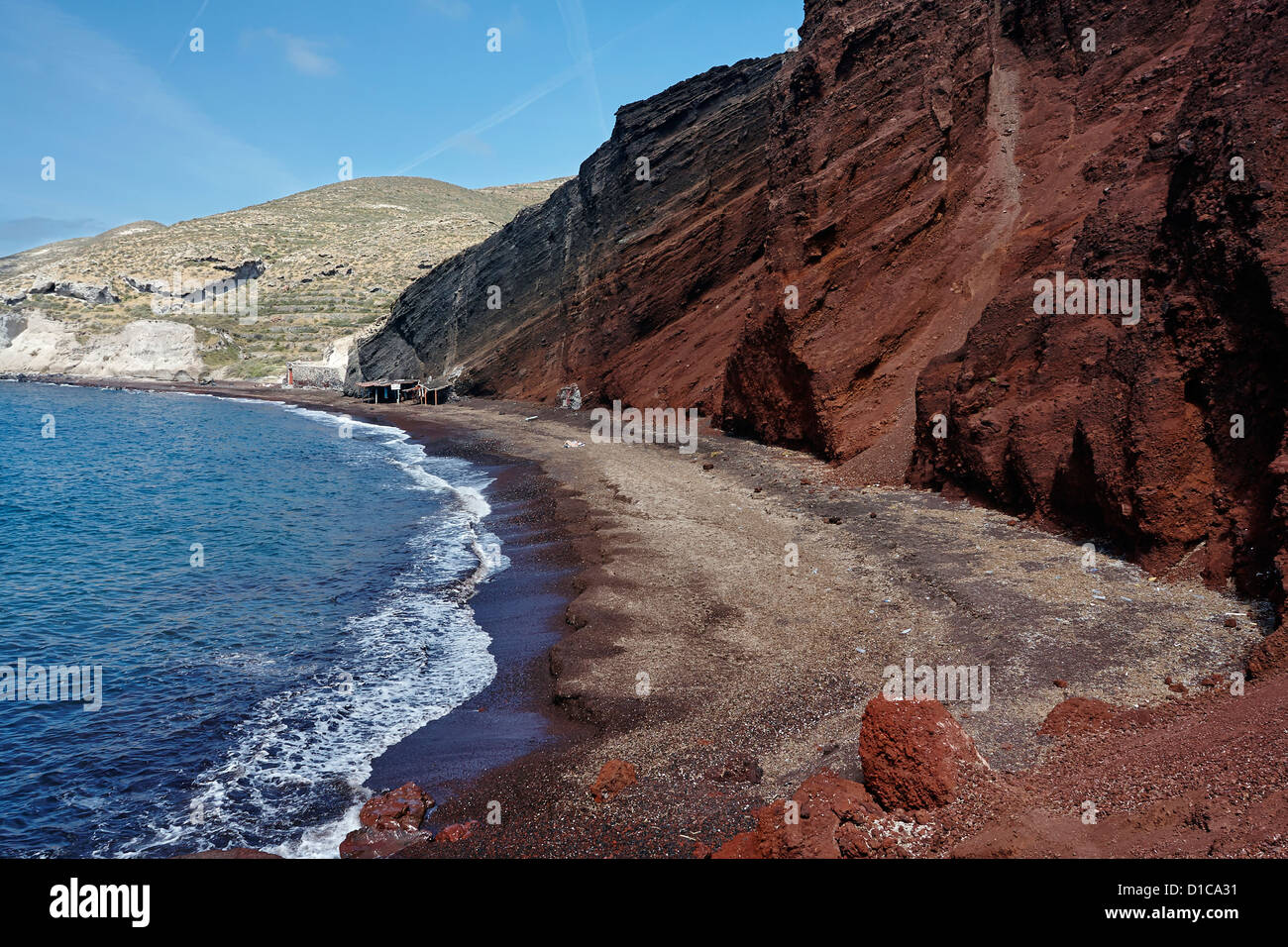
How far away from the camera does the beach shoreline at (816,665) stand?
19.1ft

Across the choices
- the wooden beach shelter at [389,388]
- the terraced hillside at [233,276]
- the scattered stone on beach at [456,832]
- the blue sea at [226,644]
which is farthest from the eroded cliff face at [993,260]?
the terraced hillside at [233,276]

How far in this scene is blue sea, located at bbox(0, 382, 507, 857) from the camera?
748 centimetres

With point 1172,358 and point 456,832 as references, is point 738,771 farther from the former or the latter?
point 1172,358

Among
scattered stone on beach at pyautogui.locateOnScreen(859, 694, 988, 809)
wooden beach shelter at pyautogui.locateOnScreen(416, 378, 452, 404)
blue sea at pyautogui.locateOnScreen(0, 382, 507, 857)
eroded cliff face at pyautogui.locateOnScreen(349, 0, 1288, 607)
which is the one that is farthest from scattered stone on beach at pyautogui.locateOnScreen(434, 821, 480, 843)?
wooden beach shelter at pyautogui.locateOnScreen(416, 378, 452, 404)

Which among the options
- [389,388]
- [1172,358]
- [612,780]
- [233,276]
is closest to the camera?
[612,780]

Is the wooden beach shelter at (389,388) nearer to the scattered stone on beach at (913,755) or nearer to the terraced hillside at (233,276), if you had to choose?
the terraced hillside at (233,276)

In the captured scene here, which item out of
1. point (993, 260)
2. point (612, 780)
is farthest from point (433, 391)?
point (612, 780)

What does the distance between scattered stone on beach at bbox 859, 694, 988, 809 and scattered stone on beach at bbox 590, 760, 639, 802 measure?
7.10ft

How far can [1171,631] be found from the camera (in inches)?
316

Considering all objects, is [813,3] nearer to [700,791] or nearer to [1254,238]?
[1254,238]

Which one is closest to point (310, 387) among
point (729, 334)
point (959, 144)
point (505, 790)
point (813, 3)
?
point (729, 334)

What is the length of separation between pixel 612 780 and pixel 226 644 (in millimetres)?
7918

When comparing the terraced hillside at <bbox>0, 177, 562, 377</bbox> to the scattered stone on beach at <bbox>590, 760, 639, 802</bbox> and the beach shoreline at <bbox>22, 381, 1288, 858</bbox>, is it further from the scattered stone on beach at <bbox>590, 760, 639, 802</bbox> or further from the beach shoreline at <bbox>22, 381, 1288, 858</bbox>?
the scattered stone on beach at <bbox>590, 760, 639, 802</bbox>

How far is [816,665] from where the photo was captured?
349 inches
